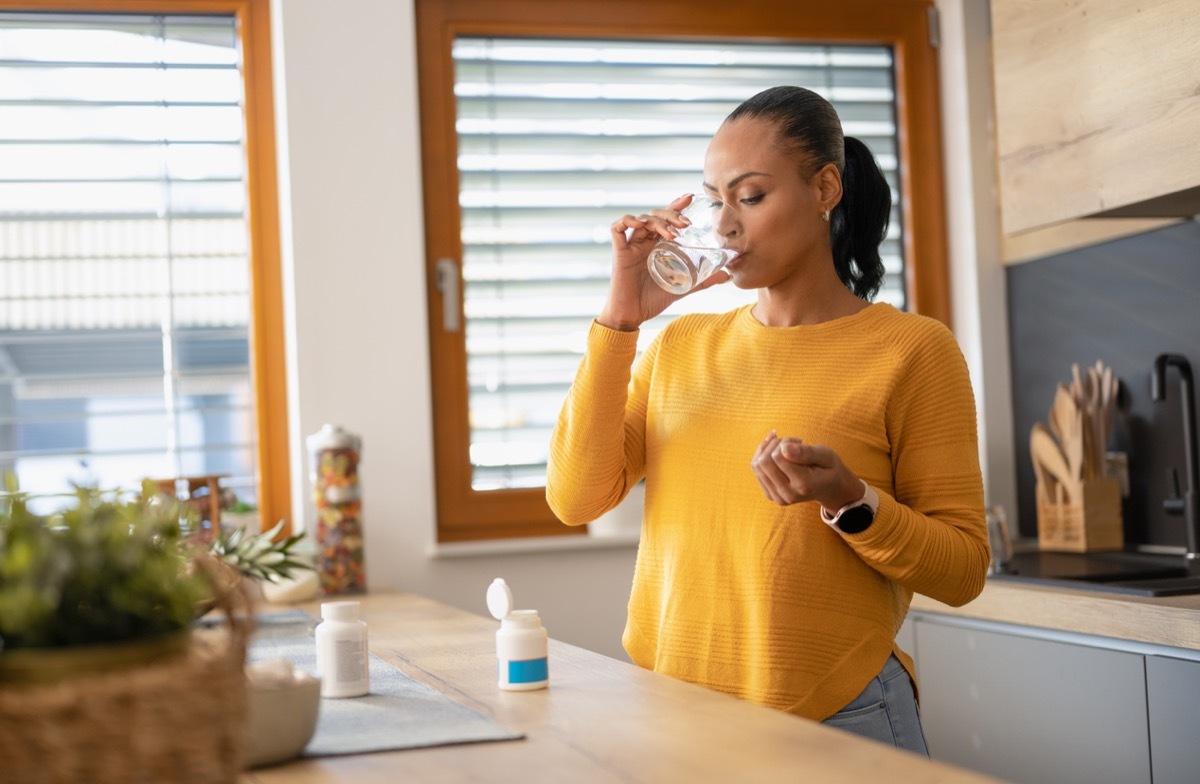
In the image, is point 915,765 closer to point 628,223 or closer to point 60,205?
point 628,223

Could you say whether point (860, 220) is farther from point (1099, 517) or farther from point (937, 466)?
point (1099, 517)

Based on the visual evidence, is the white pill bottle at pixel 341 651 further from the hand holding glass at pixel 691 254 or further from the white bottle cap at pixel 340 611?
the hand holding glass at pixel 691 254

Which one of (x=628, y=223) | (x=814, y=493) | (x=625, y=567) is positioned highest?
(x=628, y=223)

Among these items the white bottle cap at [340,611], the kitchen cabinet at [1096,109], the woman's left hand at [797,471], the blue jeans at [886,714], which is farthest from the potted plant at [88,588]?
the kitchen cabinet at [1096,109]

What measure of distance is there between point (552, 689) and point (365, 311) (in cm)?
178

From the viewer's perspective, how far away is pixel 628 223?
1763 mm

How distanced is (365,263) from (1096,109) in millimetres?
1641

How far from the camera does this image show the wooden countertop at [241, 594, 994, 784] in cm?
106

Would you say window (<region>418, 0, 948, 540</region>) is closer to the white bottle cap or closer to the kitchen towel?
the kitchen towel

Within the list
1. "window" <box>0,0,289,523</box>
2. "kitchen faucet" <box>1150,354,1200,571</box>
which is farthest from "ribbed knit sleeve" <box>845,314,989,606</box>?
"window" <box>0,0,289,523</box>

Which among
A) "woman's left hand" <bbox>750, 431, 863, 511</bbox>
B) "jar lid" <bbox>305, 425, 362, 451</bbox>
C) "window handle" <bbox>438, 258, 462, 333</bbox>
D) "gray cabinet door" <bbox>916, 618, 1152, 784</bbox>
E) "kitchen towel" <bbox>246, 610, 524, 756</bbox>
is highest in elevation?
"window handle" <bbox>438, 258, 462, 333</bbox>

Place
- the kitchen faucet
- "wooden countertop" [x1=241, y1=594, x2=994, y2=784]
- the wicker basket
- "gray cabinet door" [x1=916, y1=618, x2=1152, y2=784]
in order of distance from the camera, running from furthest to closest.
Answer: the kitchen faucet, "gray cabinet door" [x1=916, y1=618, x2=1152, y2=784], "wooden countertop" [x1=241, y1=594, x2=994, y2=784], the wicker basket

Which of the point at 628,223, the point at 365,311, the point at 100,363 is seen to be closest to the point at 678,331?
the point at 628,223

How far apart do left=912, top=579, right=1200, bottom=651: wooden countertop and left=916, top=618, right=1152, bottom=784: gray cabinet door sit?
0.14ft
